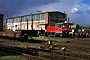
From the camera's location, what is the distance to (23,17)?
195 feet

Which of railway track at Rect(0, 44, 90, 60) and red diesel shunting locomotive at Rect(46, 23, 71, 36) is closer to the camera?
railway track at Rect(0, 44, 90, 60)

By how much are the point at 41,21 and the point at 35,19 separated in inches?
165

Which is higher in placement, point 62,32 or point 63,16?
point 63,16

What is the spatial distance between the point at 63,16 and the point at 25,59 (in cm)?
4577

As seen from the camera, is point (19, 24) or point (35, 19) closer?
point (35, 19)

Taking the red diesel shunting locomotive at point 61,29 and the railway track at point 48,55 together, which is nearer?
the railway track at point 48,55

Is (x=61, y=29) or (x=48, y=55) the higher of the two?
(x=61, y=29)

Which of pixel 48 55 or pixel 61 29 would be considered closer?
pixel 48 55

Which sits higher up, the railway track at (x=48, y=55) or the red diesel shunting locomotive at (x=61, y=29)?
the red diesel shunting locomotive at (x=61, y=29)

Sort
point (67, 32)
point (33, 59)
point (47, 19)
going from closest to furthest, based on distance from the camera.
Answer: point (33, 59), point (67, 32), point (47, 19)

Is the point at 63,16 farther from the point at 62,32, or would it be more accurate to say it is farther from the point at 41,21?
the point at 62,32

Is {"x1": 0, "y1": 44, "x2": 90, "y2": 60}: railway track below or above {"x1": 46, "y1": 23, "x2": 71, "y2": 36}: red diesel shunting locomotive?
below

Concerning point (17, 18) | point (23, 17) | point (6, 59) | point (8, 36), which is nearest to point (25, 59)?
point (6, 59)

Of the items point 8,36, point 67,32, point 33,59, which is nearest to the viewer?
point 33,59
